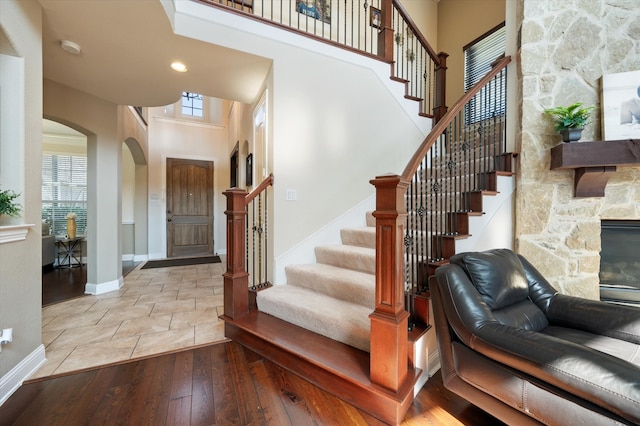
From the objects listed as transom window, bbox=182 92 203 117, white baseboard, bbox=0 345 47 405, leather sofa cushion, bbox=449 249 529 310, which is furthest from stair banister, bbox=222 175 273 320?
transom window, bbox=182 92 203 117

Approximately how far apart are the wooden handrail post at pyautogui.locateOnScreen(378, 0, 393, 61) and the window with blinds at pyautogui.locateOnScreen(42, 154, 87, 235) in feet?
22.5

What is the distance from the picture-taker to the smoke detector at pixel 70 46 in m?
2.41

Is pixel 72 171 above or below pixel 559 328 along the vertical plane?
above

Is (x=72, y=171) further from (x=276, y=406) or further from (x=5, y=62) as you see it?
(x=276, y=406)

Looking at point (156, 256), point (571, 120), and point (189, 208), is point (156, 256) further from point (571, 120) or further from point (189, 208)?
point (571, 120)

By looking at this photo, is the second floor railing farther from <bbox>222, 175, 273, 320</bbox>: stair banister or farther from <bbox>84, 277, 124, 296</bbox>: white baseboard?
<bbox>84, 277, 124, 296</bbox>: white baseboard

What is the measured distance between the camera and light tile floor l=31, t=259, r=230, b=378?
2.11m

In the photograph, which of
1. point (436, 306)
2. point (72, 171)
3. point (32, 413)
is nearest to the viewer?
point (32, 413)

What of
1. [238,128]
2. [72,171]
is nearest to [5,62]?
[238,128]

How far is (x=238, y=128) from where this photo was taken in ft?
17.4

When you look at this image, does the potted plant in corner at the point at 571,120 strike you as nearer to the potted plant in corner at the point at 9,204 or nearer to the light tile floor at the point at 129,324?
the light tile floor at the point at 129,324

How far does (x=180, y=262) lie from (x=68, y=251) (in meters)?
2.07

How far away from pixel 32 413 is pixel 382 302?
2042mm

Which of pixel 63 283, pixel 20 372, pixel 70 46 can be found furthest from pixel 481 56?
pixel 63 283
